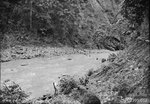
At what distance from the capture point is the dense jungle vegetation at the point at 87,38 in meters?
5.53

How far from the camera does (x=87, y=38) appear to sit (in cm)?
1989

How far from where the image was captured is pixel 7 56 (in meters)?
13.6

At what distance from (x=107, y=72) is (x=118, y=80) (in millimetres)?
1196

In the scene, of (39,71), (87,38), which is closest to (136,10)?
(39,71)

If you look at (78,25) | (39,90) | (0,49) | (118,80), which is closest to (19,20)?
(0,49)

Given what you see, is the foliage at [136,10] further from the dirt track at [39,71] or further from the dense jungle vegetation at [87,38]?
the dirt track at [39,71]

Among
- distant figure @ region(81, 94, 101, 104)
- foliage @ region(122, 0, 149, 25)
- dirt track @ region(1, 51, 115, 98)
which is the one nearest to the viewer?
distant figure @ region(81, 94, 101, 104)

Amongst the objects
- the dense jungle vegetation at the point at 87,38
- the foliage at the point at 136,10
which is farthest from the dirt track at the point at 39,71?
the foliage at the point at 136,10

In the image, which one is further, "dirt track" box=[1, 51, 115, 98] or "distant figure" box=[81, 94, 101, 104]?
"dirt track" box=[1, 51, 115, 98]

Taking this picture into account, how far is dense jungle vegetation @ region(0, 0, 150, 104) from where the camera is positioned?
5.53 m

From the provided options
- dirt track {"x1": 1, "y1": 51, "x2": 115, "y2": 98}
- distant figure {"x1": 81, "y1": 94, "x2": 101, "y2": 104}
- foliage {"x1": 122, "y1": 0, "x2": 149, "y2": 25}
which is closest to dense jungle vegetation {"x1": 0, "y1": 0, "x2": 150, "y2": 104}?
foliage {"x1": 122, "y1": 0, "x2": 149, "y2": 25}

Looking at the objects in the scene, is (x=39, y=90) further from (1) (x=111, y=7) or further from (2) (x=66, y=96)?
(1) (x=111, y=7)

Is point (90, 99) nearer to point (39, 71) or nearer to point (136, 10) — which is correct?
point (136, 10)

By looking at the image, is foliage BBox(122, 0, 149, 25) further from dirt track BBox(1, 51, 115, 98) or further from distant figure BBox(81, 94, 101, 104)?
dirt track BBox(1, 51, 115, 98)
